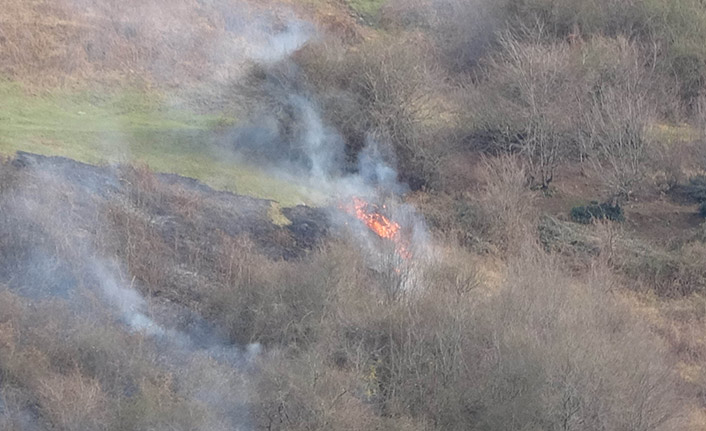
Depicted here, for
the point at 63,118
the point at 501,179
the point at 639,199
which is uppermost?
the point at 63,118

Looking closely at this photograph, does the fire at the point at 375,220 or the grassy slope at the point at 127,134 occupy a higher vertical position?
the grassy slope at the point at 127,134

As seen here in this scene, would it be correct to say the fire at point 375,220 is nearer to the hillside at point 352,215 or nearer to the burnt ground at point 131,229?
the hillside at point 352,215

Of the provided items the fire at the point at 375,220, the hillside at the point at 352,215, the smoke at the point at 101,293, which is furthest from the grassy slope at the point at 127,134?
the smoke at the point at 101,293

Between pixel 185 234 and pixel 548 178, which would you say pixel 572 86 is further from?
pixel 185 234

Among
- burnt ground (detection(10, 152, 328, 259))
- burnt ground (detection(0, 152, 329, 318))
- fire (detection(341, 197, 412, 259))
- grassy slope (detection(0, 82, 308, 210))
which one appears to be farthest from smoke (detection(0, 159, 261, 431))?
fire (detection(341, 197, 412, 259))

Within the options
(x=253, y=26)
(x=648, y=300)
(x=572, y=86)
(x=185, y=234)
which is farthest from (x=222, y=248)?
(x=253, y=26)

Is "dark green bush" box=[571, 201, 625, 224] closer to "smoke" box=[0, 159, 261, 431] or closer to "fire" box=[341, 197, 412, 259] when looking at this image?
"fire" box=[341, 197, 412, 259]

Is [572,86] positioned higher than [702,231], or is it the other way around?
[572,86]
